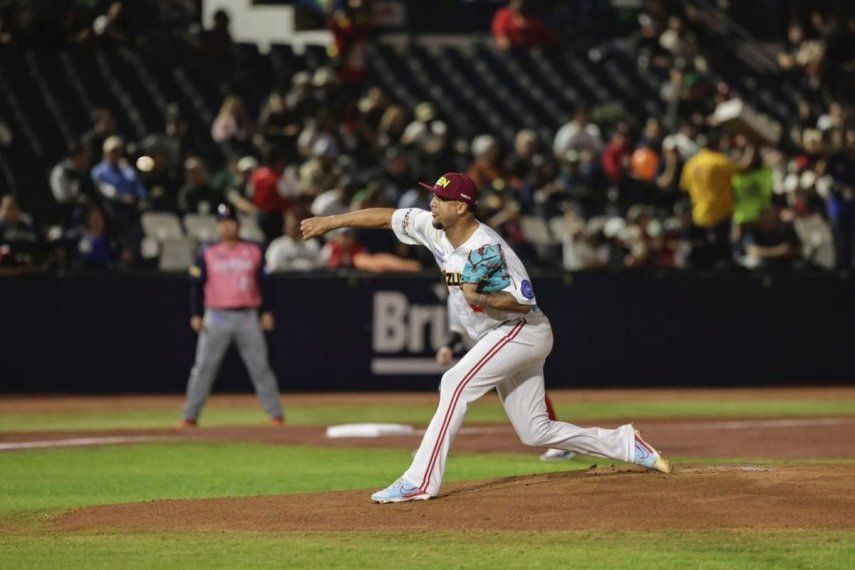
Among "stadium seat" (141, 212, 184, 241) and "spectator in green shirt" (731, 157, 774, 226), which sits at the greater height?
"spectator in green shirt" (731, 157, 774, 226)

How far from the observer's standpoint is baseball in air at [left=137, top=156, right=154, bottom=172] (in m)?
20.8

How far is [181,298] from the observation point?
19734mm

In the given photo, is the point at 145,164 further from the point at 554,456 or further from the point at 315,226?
the point at 315,226

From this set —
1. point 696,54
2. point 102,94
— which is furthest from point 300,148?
point 696,54

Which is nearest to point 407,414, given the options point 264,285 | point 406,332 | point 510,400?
point 406,332

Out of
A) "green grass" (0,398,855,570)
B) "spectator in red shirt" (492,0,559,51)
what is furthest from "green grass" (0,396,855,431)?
"spectator in red shirt" (492,0,559,51)

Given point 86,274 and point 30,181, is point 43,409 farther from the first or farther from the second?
point 30,181

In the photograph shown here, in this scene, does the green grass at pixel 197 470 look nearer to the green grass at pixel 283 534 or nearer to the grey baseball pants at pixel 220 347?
the green grass at pixel 283 534

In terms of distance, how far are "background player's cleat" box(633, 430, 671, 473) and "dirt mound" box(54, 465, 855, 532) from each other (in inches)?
2.7

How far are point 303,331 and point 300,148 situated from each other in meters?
3.78

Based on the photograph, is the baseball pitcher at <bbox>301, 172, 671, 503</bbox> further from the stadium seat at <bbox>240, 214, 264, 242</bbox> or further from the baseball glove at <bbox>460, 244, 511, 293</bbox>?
the stadium seat at <bbox>240, 214, 264, 242</bbox>

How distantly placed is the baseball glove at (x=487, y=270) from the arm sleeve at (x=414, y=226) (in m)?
0.53

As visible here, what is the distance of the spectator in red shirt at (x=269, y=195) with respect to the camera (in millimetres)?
20938

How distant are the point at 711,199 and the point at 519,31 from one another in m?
6.35
